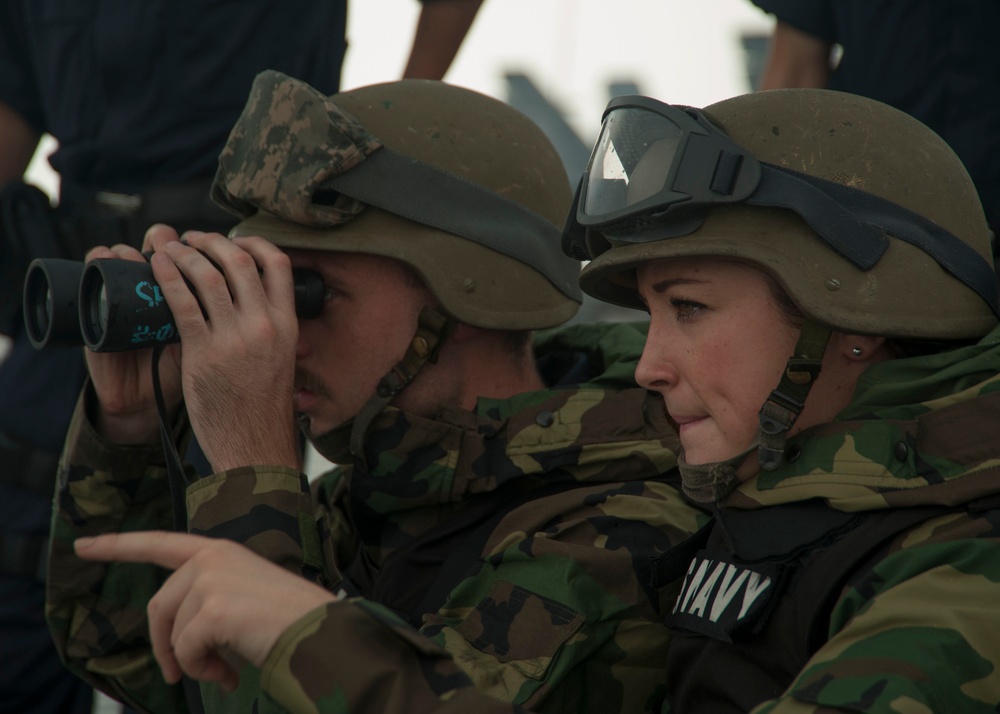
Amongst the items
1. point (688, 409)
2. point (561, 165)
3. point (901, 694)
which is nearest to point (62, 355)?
point (561, 165)

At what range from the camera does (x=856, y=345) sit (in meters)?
1.93

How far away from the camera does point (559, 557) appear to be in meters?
2.10

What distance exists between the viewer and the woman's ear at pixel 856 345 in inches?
76.1

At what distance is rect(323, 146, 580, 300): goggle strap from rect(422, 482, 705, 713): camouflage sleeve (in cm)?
62

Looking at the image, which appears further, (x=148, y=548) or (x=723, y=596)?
(x=723, y=596)

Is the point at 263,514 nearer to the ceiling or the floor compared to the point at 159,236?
nearer to the floor

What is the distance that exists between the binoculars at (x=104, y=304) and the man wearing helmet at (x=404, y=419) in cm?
4

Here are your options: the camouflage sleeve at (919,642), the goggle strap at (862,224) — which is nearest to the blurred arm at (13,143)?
the goggle strap at (862,224)

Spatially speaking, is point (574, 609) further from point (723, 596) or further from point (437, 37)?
point (437, 37)

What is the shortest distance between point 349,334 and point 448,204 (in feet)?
1.08

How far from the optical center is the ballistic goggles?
6.17 ft

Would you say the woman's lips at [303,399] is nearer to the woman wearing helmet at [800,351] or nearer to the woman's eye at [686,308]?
the woman wearing helmet at [800,351]

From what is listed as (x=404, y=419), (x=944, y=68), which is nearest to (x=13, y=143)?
(x=404, y=419)

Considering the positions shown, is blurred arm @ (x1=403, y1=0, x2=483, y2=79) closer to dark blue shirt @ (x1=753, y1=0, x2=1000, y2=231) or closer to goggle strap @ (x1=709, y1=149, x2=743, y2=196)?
dark blue shirt @ (x1=753, y1=0, x2=1000, y2=231)
